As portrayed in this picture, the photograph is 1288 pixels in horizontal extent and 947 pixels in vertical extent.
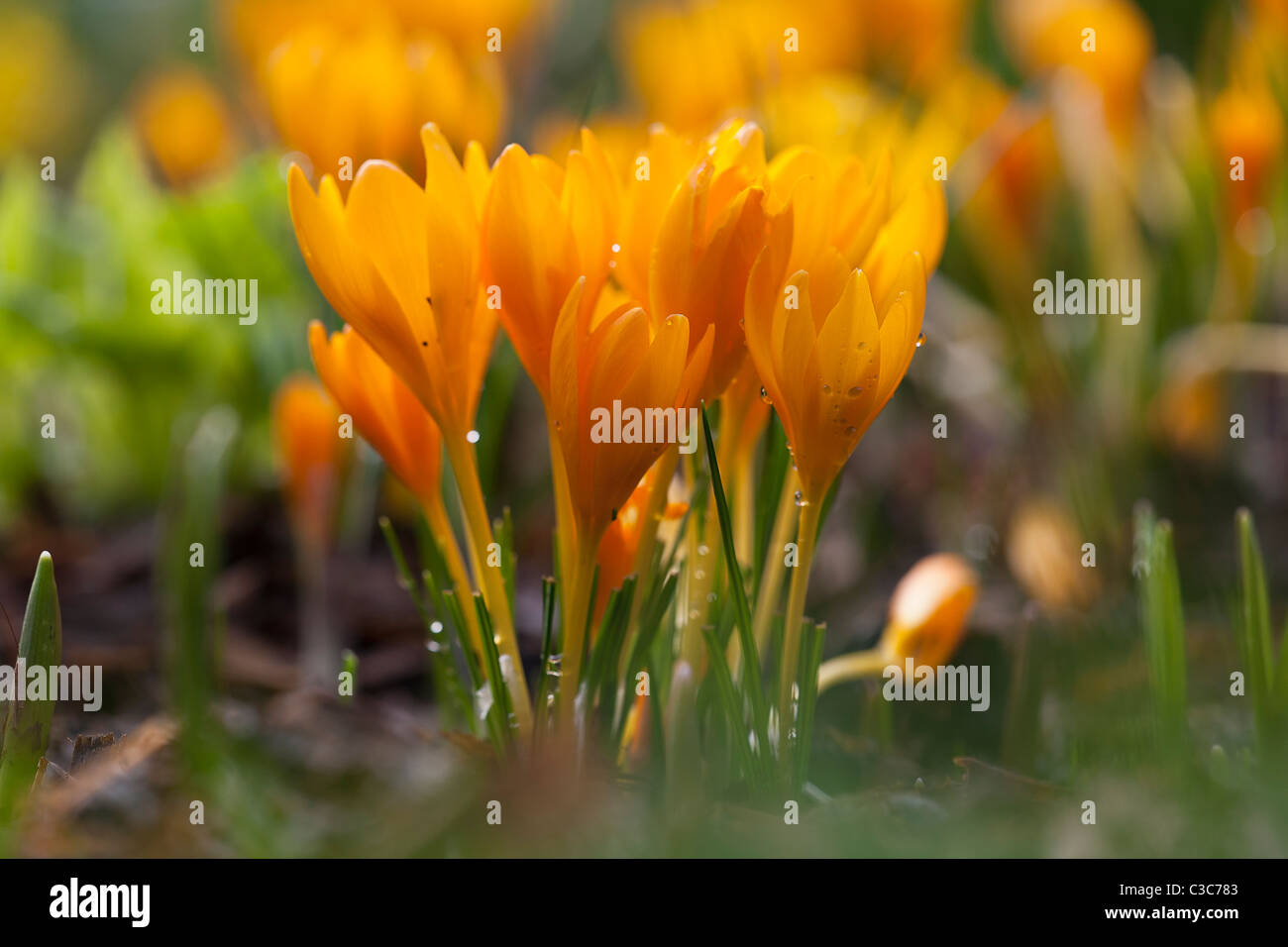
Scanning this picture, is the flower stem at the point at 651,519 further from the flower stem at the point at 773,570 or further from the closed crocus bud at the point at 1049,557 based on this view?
the closed crocus bud at the point at 1049,557

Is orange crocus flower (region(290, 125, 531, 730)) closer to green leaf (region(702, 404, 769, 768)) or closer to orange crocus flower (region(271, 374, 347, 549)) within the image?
green leaf (region(702, 404, 769, 768))

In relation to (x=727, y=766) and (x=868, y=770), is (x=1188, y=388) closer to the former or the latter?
(x=868, y=770)

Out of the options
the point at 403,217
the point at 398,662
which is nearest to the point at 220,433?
the point at 398,662

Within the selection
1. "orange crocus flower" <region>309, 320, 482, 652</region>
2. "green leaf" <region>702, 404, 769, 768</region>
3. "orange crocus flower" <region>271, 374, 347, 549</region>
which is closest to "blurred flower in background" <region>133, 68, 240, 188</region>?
"orange crocus flower" <region>271, 374, 347, 549</region>

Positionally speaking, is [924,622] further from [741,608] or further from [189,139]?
[189,139]

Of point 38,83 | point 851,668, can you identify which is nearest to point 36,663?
point 851,668

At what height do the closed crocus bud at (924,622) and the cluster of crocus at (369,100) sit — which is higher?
the cluster of crocus at (369,100)

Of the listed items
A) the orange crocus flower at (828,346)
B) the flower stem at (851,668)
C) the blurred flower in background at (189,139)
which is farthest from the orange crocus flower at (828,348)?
the blurred flower in background at (189,139)
